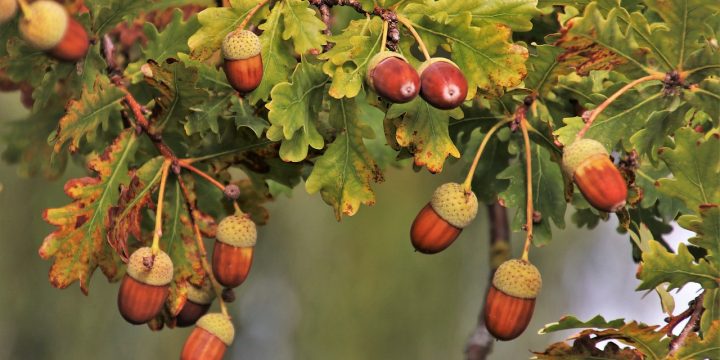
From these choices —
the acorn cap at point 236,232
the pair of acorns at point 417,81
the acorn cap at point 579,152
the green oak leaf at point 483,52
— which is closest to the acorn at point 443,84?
the pair of acorns at point 417,81

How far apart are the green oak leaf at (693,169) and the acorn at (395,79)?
554 mm

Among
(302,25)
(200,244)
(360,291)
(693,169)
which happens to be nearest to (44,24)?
(302,25)

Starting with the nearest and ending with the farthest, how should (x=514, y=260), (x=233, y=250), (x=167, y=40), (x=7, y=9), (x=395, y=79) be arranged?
(x=7, y=9) → (x=395, y=79) → (x=514, y=260) → (x=233, y=250) → (x=167, y=40)

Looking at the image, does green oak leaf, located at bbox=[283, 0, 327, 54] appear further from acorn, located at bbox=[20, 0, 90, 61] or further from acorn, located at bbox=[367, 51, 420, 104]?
acorn, located at bbox=[20, 0, 90, 61]

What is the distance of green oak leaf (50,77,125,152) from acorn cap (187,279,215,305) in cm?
42

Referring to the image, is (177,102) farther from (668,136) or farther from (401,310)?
(401,310)

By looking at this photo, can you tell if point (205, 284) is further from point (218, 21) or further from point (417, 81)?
point (417, 81)

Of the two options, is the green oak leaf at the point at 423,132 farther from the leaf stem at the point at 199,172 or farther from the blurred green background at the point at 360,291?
the blurred green background at the point at 360,291

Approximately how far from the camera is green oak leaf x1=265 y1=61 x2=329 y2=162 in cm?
223

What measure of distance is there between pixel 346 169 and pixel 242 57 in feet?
1.13

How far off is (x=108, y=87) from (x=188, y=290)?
507 millimetres

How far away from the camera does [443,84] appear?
6.70ft

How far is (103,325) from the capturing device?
10.2m

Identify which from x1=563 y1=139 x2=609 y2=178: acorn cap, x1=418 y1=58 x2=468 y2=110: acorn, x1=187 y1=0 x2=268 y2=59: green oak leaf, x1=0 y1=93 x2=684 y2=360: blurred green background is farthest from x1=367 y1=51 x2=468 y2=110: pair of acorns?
x1=0 y1=93 x2=684 y2=360: blurred green background
